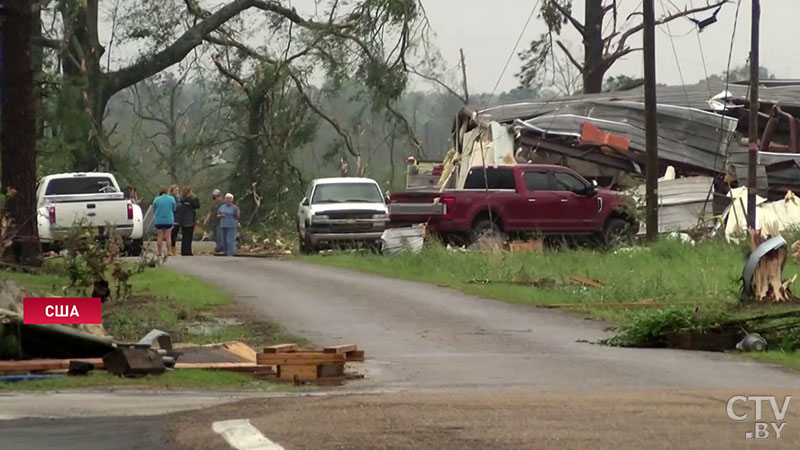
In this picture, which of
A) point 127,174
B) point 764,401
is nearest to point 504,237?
point 127,174

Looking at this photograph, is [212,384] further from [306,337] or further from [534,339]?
[534,339]

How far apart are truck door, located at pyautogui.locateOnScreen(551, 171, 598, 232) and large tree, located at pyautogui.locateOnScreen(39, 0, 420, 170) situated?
7.04 metres

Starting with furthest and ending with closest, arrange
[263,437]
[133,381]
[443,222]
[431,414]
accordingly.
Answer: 1. [443,222]
2. [133,381]
3. [431,414]
4. [263,437]

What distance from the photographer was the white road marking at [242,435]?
8.12 m

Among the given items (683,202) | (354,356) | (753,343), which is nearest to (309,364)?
(354,356)

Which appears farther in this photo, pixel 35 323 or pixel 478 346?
pixel 478 346

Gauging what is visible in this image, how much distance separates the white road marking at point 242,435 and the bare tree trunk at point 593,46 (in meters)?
50.1

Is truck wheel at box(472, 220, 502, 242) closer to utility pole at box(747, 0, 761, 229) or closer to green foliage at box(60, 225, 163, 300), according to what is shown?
utility pole at box(747, 0, 761, 229)

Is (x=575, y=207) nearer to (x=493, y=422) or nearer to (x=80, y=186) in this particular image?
(x=80, y=186)

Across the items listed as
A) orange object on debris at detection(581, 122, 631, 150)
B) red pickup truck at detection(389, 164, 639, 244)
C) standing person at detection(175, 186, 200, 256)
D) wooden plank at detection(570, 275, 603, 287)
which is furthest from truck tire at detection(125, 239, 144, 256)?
orange object on debris at detection(581, 122, 631, 150)

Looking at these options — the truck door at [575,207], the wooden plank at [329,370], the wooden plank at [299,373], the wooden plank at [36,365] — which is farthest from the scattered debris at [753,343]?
the truck door at [575,207]

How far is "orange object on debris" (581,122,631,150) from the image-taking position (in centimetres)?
4012

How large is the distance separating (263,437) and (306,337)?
895cm

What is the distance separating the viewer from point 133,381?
12.9 meters
